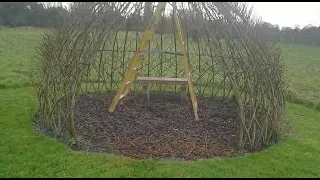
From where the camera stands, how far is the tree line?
636 cm

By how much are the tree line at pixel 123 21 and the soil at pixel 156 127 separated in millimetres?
1535

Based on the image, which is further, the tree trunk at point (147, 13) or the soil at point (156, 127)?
the tree trunk at point (147, 13)

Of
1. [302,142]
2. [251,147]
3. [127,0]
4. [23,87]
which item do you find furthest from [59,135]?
[23,87]

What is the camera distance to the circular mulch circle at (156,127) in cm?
484

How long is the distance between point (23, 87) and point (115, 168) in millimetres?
5628

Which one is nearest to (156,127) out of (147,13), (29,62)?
(147,13)

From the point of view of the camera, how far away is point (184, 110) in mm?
6777

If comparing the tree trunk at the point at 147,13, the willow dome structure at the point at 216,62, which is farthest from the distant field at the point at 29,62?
the tree trunk at the point at 147,13

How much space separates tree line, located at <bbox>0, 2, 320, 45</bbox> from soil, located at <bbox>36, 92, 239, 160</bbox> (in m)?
1.54

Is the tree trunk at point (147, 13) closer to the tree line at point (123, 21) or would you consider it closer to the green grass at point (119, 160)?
the tree line at point (123, 21)

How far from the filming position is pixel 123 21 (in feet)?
19.1

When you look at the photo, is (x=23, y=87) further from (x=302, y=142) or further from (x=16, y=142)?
(x=302, y=142)

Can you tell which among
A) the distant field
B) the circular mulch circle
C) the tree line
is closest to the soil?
the circular mulch circle

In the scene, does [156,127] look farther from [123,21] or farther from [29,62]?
[29,62]
